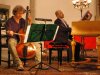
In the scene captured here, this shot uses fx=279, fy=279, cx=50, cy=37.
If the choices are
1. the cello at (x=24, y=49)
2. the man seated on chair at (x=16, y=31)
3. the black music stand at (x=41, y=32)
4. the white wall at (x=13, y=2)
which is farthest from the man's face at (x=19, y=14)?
the white wall at (x=13, y=2)

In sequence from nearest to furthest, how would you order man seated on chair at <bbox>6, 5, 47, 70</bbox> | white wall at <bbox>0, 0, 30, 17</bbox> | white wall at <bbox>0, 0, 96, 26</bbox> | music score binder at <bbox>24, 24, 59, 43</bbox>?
music score binder at <bbox>24, 24, 59, 43</bbox> → man seated on chair at <bbox>6, 5, 47, 70</bbox> → white wall at <bbox>0, 0, 30, 17</bbox> → white wall at <bbox>0, 0, 96, 26</bbox>

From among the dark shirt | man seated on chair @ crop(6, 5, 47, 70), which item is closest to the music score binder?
man seated on chair @ crop(6, 5, 47, 70)

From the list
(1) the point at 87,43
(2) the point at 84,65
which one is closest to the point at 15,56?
(2) the point at 84,65

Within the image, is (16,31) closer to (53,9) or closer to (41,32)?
(41,32)

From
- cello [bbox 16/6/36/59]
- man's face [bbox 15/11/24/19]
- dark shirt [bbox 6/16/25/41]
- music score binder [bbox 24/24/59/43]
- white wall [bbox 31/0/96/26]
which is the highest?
white wall [bbox 31/0/96/26]

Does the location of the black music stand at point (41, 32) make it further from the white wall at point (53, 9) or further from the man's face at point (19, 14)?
the white wall at point (53, 9)

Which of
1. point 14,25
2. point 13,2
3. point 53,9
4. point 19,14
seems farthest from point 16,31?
point 53,9

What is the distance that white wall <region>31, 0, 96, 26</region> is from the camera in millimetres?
11766

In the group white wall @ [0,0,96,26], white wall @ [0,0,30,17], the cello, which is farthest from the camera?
white wall @ [0,0,96,26]

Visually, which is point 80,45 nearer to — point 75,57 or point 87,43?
point 75,57

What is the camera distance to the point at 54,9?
11.9 metres

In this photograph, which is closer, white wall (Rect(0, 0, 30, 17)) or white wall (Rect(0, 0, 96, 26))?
white wall (Rect(0, 0, 30, 17))

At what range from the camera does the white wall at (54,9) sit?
11766 mm

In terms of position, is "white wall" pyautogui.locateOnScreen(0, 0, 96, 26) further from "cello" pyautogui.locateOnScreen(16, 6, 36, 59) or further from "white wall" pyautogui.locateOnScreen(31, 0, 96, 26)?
"cello" pyautogui.locateOnScreen(16, 6, 36, 59)
